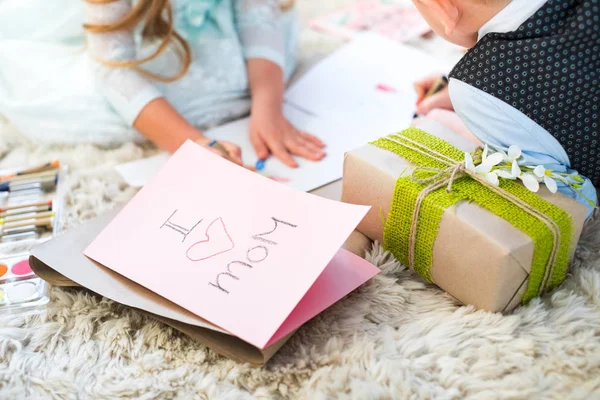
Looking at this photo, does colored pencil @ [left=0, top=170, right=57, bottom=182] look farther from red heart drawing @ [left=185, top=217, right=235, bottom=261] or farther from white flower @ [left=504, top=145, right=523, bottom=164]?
white flower @ [left=504, top=145, right=523, bottom=164]

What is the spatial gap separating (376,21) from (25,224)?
80cm

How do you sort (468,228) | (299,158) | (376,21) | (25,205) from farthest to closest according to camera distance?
1. (376,21)
2. (299,158)
3. (25,205)
4. (468,228)

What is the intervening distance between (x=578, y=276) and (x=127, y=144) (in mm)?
624

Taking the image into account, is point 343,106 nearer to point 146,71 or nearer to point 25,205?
point 146,71

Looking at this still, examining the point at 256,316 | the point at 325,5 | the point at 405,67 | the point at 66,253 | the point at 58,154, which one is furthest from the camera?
the point at 325,5

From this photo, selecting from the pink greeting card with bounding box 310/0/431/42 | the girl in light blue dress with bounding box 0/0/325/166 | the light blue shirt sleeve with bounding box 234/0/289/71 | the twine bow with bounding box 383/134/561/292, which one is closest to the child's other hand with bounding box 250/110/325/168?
the girl in light blue dress with bounding box 0/0/325/166

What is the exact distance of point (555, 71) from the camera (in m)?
0.53

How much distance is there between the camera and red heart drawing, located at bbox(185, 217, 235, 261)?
551mm

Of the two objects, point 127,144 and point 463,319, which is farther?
point 127,144

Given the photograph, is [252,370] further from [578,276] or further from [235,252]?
[578,276]

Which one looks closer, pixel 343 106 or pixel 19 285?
pixel 19 285

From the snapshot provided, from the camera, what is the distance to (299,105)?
0.95m

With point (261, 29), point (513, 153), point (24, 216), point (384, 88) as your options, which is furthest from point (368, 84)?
point (24, 216)

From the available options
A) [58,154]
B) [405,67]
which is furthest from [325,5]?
[58,154]
